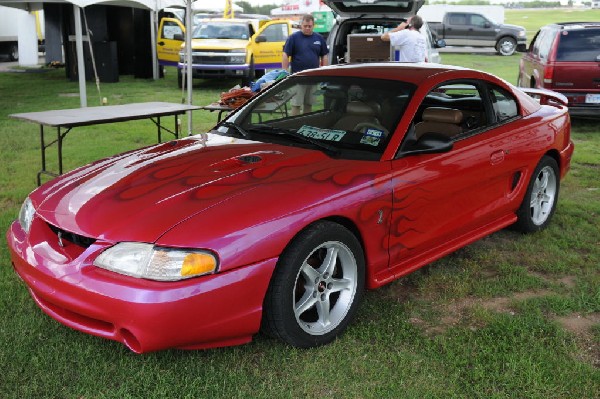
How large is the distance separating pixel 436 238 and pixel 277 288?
131cm

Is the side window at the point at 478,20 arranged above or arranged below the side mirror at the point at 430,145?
above

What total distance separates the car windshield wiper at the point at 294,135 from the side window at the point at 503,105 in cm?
147

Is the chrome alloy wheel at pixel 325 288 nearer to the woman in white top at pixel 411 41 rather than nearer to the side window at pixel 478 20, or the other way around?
the woman in white top at pixel 411 41

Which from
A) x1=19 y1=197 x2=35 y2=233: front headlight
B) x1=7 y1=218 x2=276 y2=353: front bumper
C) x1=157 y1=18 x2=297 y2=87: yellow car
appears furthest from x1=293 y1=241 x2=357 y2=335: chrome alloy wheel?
x1=157 y1=18 x2=297 y2=87: yellow car

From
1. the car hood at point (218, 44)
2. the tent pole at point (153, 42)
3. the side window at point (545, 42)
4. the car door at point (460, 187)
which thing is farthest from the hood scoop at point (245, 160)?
the tent pole at point (153, 42)

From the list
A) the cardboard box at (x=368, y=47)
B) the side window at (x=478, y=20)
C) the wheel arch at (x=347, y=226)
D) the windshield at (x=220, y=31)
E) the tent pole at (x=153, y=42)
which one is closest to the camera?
the wheel arch at (x=347, y=226)

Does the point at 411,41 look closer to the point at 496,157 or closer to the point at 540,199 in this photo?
the point at 540,199

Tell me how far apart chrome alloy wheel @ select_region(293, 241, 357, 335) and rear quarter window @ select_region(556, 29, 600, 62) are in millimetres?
7660

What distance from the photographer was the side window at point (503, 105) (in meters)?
4.48

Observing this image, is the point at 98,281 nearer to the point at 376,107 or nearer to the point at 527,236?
the point at 376,107

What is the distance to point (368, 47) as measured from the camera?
9656 millimetres

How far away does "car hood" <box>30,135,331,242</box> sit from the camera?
2898 millimetres

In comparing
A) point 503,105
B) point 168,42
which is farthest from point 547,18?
point 503,105

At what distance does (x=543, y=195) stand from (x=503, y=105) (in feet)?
3.12
